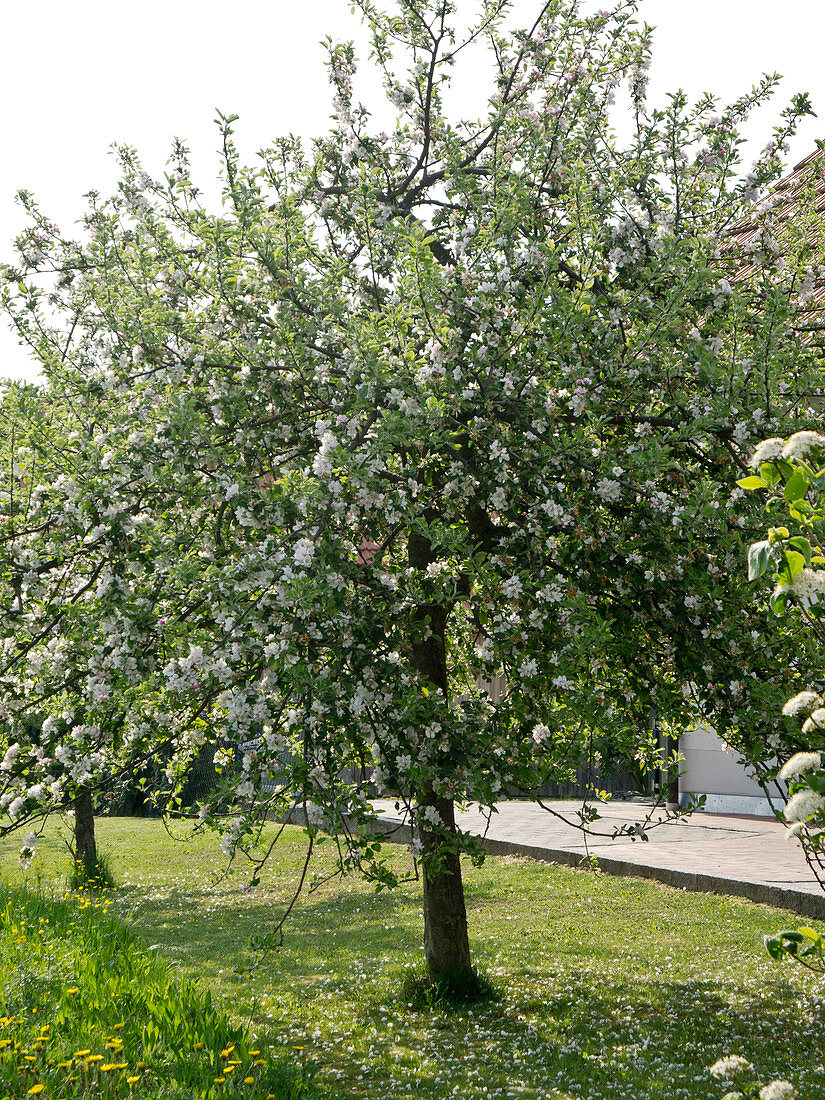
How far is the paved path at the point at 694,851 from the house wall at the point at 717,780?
0.20 meters

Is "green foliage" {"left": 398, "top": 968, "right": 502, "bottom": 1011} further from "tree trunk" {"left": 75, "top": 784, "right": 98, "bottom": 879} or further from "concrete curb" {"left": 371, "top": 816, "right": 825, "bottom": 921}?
"tree trunk" {"left": 75, "top": 784, "right": 98, "bottom": 879}

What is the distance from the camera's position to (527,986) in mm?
7145

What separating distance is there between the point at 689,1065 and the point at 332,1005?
103 inches

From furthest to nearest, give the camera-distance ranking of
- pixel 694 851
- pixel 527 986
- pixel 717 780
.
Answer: pixel 717 780, pixel 694 851, pixel 527 986

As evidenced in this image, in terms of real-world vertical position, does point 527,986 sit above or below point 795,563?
below

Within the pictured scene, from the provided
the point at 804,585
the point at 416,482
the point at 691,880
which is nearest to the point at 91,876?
the point at 691,880

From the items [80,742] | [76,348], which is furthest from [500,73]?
[80,742]

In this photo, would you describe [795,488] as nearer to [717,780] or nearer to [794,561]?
[794,561]

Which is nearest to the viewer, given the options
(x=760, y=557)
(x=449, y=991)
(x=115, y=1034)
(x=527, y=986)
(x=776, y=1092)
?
(x=776, y=1092)

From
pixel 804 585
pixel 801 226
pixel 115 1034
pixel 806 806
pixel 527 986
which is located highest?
pixel 801 226

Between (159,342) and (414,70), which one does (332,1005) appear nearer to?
(159,342)

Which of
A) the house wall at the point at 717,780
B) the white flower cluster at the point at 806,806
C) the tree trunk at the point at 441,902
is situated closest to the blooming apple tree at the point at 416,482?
the tree trunk at the point at 441,902

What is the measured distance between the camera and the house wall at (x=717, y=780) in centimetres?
1458

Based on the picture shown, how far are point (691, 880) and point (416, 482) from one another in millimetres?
6883
